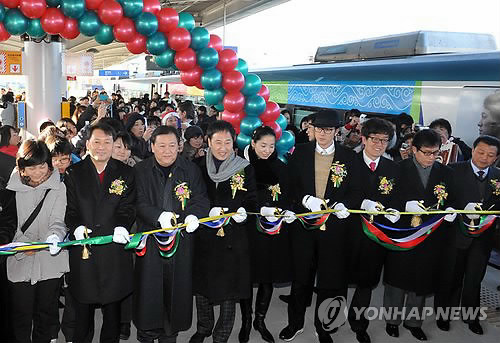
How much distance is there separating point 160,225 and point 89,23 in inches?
115

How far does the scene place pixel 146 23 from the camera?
489 cm

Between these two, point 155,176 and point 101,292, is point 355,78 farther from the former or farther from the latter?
point 101,292

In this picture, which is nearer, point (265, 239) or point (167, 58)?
point (265, 239)

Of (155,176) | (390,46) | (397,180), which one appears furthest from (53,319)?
(390,46)

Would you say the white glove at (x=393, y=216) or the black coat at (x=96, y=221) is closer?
the black coat at (x=96, y=221)

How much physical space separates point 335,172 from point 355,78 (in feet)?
16.7

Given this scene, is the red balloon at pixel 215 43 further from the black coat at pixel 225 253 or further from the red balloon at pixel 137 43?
the black coat at pixel 225 253

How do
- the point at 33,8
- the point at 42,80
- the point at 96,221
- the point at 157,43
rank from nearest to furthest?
the point at 96,221 < the point at 33,8 < the point at 157,43 < the point at 42,80

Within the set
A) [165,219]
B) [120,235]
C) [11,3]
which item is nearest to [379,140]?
[165,219]

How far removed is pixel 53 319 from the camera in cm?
312

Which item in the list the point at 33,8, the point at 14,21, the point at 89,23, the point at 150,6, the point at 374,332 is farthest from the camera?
the point at 150,6

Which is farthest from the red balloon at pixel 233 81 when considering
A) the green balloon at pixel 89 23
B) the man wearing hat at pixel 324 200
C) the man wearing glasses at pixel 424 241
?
the man wearing glasses at pixel 424 241

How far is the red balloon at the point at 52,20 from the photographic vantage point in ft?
15.4

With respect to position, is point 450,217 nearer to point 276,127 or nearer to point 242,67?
point 276,127
